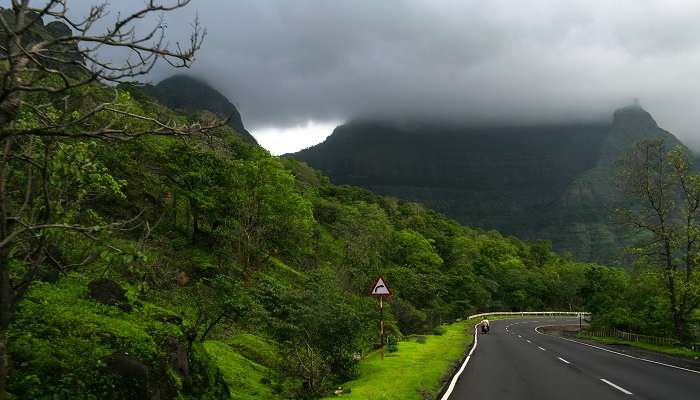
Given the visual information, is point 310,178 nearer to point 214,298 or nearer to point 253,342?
point 253,342

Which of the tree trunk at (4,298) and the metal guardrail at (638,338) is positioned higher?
the tree trunk at (4,298)

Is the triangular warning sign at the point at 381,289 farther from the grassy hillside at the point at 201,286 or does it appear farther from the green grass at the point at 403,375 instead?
the green grass at the point at 403,375

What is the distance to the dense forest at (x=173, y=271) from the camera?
5016 millimetres

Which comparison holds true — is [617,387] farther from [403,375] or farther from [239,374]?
[239,374]

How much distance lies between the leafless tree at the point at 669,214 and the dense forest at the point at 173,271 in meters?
1.13

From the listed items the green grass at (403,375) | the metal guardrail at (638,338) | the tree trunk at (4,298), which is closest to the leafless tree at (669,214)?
Result: the metal guardrail at (638,338)

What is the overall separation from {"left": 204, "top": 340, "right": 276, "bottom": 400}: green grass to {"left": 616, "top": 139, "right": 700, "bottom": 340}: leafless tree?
2378 cm

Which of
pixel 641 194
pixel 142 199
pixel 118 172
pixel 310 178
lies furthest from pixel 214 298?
pixel 310 178

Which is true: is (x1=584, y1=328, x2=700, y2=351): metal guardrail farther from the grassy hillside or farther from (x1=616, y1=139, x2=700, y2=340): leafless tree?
the grassy hillside

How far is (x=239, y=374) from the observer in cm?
1475

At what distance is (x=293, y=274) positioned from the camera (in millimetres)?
41938

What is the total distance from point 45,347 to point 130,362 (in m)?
1.35

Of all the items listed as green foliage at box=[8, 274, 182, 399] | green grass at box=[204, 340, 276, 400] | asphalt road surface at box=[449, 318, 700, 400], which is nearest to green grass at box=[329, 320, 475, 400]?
asphalt road surface at box=[449, 318, 700, 400]

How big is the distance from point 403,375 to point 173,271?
11206 millimetres
